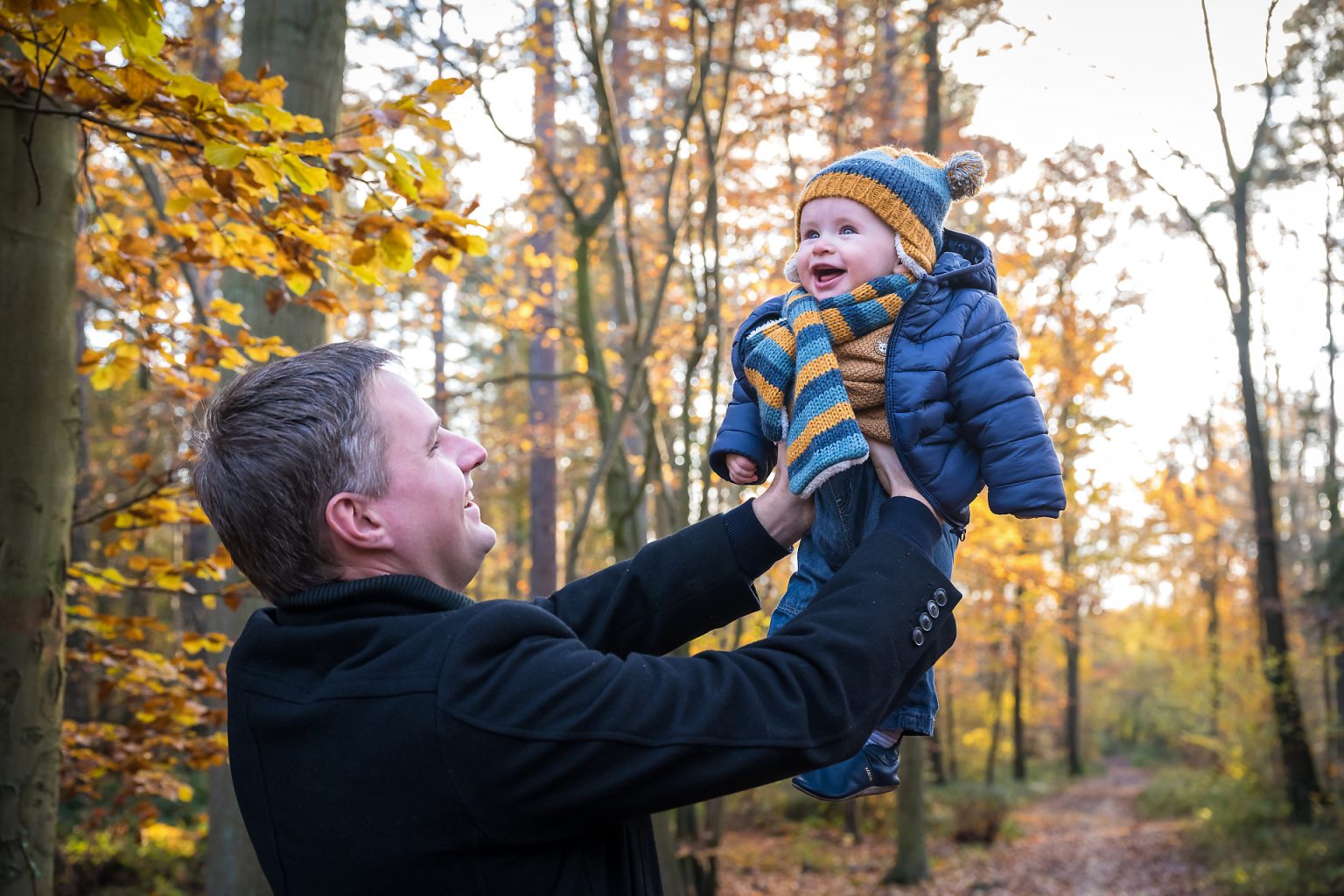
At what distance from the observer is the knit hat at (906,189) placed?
1.93 metres

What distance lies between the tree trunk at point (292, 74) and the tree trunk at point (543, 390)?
488 centimetres

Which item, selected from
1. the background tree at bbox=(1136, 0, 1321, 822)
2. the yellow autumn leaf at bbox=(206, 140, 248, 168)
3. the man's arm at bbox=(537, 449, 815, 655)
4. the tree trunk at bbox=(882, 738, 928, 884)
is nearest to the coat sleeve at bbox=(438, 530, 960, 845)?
the man's arm at bbox=(537, 449, 815, 655)

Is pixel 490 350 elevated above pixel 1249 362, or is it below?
above

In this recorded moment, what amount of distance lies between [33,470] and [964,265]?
2616 millimetres

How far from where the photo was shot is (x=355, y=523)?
1611mm

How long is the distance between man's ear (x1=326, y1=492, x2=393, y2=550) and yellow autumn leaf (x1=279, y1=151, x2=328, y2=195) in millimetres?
1152

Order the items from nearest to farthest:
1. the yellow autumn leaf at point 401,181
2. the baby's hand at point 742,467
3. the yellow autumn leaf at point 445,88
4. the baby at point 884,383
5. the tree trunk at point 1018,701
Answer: the baby at point 884,383 < the baby's hand at point 742,467 < the yellow autumn leaf at point 401,181 < the yellow autumn leaf at point 445,88 < the tree trunk at point 1018,701

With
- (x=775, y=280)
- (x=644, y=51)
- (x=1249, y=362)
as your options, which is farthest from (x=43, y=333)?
(x=1249, y=362)

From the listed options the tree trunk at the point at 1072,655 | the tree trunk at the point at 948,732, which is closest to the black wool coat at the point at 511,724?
the tree trunk at the point at 1072,655

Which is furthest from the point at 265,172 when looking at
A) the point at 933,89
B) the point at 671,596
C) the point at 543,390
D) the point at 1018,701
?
the point at 1018,701

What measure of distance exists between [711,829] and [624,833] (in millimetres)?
7775

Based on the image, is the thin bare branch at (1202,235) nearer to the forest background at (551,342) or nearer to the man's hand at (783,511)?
the forest background at (551,342)

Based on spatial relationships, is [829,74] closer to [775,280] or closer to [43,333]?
[775,280]

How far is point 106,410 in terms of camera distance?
15.5 meters
